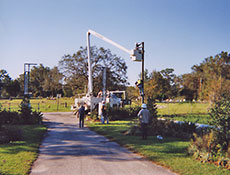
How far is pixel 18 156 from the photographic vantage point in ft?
27.6

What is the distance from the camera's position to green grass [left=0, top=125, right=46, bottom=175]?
689 centimetres

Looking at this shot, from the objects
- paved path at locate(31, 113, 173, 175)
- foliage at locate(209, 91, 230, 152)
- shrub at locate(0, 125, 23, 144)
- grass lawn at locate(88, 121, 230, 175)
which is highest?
foliage at locate(209, 91, 230, 152)

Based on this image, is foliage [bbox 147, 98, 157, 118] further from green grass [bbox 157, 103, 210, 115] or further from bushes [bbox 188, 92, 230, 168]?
green grass [bbox 157, 103, 210, 115]

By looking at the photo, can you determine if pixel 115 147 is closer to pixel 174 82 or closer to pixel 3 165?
pixel 3 165

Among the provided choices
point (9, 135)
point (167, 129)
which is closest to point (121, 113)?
point (167, 129)

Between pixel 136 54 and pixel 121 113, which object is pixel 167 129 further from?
pixel 121 113

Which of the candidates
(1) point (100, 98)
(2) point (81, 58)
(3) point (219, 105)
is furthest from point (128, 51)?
(2) point (81, 58)

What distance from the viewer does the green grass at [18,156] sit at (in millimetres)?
6895

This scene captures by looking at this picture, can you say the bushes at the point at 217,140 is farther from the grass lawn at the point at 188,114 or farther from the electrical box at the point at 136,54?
the electrical box at the point at 136,54

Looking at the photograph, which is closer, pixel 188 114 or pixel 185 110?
pixel 188 114

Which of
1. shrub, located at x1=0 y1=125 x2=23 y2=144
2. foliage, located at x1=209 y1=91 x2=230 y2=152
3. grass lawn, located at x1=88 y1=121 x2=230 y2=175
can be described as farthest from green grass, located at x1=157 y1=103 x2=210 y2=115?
shrub, located at x1=0 y1=125 x2=23 y2=144

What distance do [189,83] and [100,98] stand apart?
51.2 m

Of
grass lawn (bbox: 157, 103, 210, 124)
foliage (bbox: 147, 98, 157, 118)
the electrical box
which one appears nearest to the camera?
the electrical box

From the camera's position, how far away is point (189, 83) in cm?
7188
